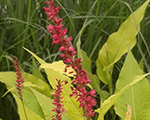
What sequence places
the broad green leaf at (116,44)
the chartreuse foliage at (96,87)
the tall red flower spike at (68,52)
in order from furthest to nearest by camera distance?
1. the broad green leaf at (116,44)
2. the chartreuse foliage at (96,87)
3. the tall red flower spike at (68,52)

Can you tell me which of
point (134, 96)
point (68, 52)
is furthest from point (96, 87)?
point (68, 52)

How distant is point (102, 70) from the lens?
3.52ft

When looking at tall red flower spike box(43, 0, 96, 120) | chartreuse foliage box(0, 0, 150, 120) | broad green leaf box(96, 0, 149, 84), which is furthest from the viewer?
Result: broad green leaf box(96, 0, 149, 84)

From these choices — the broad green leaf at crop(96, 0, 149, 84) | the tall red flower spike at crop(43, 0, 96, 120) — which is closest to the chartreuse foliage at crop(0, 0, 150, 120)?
the broad green leaf at crop(96, 0, 149, 84)

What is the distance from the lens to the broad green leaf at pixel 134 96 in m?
0.82

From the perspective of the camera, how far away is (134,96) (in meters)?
0.83

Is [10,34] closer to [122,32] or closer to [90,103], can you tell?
[122,32]

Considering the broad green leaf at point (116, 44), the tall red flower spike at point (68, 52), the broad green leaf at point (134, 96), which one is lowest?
the broad green leaf at point (134, 96)

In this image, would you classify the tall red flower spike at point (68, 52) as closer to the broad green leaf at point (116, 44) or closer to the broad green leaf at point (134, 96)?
the broad green leaf at point (134, 96)

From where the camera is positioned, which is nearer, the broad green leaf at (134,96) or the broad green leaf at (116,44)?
the broad green leaf at (134,96)

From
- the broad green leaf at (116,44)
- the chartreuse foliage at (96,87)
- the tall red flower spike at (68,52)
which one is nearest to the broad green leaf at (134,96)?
the chartreuse foliage at (96,87)

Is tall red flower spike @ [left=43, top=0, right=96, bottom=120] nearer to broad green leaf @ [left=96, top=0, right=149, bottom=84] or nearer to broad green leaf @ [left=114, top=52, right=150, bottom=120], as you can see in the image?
broad green leaf @ [left=114, top=52, right=150, bottom=120]

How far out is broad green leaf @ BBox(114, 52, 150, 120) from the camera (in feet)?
2.69

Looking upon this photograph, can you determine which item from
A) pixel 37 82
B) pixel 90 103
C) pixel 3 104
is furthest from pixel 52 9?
pixel 3 104
